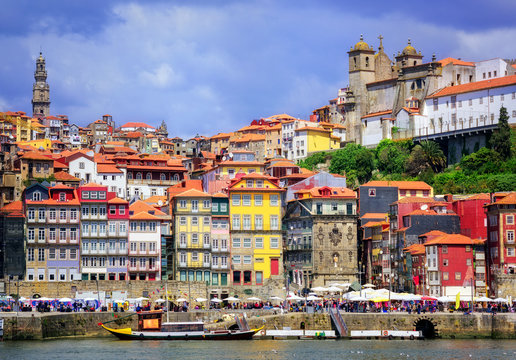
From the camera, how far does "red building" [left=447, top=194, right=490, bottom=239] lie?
99250mm

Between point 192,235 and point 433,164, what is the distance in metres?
40.3

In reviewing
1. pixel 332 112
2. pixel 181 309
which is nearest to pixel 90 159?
pixel 181 309

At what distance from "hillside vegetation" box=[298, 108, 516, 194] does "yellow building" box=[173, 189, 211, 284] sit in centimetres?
2992

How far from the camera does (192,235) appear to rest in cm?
10119

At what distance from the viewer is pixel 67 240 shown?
97875mm

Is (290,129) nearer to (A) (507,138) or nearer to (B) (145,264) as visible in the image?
(A) (507,138)

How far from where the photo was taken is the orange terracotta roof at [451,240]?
93688 mm

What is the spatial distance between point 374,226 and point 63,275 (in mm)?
29822

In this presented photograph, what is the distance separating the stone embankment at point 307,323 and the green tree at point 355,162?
177ft

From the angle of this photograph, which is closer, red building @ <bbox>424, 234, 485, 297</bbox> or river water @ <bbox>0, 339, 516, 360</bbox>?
river water @ <bbox>0, 339, 516, 360</bbox>

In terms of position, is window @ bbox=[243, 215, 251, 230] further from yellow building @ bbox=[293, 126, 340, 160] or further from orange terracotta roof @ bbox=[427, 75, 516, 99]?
yellow building @ bbox=[293, 126, 340, 160]

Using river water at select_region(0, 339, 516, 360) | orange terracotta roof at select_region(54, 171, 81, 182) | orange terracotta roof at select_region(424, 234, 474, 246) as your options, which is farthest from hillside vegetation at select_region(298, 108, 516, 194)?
river water at select_region(0, 339, 516, 360)

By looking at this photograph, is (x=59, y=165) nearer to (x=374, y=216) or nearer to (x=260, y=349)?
(x=374, y=216)

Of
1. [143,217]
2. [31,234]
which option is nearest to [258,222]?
[143,217]
